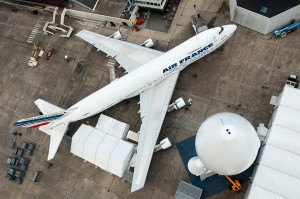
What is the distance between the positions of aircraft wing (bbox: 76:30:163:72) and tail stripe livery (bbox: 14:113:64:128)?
49.8 feet

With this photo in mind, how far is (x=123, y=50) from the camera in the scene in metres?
58.1

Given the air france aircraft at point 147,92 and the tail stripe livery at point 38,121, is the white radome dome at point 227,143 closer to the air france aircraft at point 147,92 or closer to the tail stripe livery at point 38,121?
the air france aircraft at point 147,92

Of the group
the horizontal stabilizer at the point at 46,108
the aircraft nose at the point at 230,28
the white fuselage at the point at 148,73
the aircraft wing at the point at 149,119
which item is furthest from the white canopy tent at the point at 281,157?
the horizontal stabilizer at the point at 46,108

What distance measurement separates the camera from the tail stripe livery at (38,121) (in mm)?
49406

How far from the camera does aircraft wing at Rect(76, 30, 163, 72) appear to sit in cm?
5628

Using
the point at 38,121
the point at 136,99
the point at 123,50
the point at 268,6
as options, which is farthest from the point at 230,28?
the point at 38,121

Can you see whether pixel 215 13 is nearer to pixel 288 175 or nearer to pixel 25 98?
pixel 288 175

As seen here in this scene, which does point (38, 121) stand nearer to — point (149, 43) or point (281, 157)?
point (149, 43)

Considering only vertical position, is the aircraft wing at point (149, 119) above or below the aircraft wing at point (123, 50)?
below

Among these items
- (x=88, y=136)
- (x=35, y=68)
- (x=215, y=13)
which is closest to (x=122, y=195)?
(x=88, y=136)

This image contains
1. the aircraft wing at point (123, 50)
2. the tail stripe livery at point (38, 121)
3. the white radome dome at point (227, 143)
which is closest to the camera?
the white radome dome at point (227, 143)

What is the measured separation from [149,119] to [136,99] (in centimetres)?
709

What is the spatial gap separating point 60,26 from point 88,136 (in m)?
26.8

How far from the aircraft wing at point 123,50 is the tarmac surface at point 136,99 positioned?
289 cm
